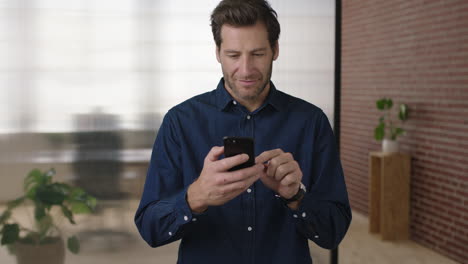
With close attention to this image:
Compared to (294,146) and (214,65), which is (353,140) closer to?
(214,65)

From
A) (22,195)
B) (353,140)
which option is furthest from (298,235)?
(353,140)

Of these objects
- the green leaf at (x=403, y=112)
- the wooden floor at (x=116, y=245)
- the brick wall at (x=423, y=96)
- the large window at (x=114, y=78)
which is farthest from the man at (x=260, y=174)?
the green leaf at (x=403, y=112)

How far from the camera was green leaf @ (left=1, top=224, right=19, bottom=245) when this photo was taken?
316 centimetres

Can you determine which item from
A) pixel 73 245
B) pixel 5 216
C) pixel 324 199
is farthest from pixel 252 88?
pixel 5 216

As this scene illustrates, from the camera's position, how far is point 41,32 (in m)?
3.05

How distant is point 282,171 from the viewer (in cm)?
127

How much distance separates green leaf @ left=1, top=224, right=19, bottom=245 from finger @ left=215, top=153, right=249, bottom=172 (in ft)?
7.76

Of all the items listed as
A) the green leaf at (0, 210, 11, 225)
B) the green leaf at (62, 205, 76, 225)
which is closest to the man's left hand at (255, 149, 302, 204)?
the green leaf at (62, 205, 76, 225)

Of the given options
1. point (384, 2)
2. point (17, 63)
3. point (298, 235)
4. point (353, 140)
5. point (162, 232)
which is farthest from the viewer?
point (353, 140)

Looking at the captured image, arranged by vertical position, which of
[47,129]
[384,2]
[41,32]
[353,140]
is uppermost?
[384,2]

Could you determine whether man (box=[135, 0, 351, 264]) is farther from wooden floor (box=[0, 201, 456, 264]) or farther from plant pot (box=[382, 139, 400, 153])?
plant pot (box=[382, 139, 400, 153])

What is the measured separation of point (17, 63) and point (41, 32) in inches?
8.9

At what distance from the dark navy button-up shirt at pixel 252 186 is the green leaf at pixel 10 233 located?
2.02 m

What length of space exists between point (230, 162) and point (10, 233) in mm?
2414
